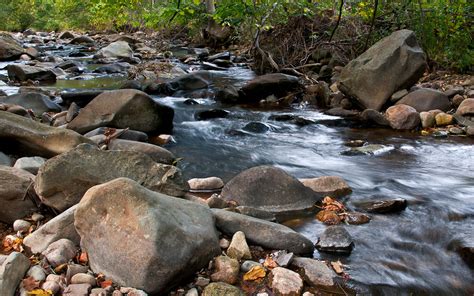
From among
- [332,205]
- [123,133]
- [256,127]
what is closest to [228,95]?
[256,127]

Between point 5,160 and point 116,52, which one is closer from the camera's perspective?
point 5,160

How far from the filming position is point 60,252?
3.04 meters

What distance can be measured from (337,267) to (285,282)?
51 cm

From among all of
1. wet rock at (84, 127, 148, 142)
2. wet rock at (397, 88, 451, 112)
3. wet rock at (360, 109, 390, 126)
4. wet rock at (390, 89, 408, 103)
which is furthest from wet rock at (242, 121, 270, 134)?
wet rock at (397, 88, 451, 112)

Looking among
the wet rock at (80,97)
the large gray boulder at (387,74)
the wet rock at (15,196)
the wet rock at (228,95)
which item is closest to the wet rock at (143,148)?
→ the wet rock at (15,196)

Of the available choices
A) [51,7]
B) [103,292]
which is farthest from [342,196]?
[51,7]

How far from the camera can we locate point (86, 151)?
12.8 feet

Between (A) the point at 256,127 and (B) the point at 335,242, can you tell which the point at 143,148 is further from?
(B) the point at 335,242

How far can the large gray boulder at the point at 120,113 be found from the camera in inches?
256

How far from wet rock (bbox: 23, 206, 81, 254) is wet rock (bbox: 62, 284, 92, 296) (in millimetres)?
524

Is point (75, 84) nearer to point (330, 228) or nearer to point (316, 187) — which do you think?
point (316, 187)

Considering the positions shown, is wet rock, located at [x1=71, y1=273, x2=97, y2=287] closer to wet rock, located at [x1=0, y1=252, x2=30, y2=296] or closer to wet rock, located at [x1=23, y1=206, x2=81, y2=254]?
wet rock, located at [x1=0, y1=252, x2=30, y2=296]

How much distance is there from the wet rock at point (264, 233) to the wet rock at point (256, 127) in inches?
165

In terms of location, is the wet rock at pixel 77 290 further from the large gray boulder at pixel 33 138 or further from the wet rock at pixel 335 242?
the large gray boulder at pixel 33 138
